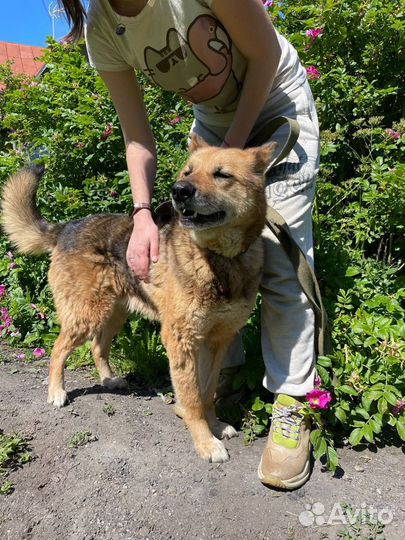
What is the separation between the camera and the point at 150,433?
9.35 ft

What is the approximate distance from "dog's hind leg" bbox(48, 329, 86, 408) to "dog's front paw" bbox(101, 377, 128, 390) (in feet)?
1.43

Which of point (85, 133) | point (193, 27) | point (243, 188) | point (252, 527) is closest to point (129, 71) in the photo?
point (193, 27)

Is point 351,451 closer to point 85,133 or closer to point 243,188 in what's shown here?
point 243,188

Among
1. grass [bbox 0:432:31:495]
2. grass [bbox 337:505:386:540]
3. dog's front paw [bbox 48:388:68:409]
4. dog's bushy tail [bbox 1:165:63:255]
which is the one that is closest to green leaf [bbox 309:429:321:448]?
grass [bbox 337:505:386:540]

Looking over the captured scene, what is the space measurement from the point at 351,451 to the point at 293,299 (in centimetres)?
99

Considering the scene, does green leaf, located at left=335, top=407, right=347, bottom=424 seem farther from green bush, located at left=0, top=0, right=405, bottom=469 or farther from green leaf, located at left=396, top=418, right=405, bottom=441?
green leaf, located at left=396, top=418, right=405, bottom=441

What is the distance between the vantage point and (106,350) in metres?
3.68

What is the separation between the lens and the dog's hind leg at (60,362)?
10.3ft

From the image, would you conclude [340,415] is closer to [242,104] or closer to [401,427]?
[401,427]

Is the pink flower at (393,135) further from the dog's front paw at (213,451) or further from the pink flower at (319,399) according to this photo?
the dog's front paw at (213,451)

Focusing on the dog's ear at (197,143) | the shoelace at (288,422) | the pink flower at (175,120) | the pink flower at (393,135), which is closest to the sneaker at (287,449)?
the shoelace at (288,422)

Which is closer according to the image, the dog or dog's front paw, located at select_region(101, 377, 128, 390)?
the dog

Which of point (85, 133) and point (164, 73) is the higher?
point (164, 73)

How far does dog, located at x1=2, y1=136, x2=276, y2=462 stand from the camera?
2.43 m
